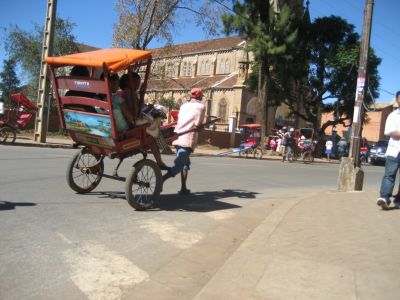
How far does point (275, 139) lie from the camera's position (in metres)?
32.3

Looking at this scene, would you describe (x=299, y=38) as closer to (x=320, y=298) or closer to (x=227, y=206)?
(x=227, y=206)

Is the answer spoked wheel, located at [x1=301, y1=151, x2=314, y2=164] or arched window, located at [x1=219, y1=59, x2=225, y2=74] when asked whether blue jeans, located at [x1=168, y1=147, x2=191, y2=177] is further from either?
arched window, located at [x1=219, y1=59, x2=225, y2=74]

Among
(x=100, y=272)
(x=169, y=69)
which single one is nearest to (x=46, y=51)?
→ (x=100, y=272)

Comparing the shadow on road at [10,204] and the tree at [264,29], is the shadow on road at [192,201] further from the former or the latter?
the tree at [264,29]

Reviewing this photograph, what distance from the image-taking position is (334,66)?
38500 millimetres

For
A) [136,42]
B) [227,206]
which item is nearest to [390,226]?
[227,206]

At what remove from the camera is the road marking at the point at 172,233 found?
5488 millimetres

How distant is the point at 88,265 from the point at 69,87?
3.39 m

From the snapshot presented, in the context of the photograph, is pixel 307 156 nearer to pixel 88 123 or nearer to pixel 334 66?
pixel 334 66

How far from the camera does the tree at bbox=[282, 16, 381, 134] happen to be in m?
38.2

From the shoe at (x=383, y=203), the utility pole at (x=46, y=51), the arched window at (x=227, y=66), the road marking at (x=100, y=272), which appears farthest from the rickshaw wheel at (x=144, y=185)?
the arched window at (x=227, y=66)

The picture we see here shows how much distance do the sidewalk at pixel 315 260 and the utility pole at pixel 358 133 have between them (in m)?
3.63

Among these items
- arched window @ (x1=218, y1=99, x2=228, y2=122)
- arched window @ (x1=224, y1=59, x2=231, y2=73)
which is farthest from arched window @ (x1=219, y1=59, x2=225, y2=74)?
arched window @ (x1=218, y1=99, x2=228, y2=122)

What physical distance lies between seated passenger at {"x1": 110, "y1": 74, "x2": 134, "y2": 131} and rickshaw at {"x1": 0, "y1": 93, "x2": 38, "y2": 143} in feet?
42.6
